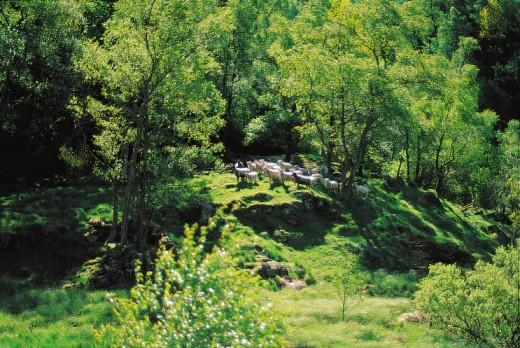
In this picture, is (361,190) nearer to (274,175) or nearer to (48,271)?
(274,175)

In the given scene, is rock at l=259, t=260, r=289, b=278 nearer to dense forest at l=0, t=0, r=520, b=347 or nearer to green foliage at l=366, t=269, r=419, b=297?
dense forest at l=0, t=0, r=520, b=347

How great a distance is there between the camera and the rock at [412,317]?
26625mm

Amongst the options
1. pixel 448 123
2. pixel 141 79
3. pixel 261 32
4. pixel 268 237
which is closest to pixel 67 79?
pixel 141 79

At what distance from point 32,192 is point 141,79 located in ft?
53.2

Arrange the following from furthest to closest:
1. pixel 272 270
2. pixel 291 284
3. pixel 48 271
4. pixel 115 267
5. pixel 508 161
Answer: pixel 508 161 → pixel 272 270 → pixel 291 284 → pixel 48 271 → pixel 115 267

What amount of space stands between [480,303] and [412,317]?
7549mm

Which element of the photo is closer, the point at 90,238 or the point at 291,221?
the point at 90,238

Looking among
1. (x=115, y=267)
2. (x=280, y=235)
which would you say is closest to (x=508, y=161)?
(x=280, y=235)

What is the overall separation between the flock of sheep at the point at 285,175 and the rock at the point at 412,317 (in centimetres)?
1914

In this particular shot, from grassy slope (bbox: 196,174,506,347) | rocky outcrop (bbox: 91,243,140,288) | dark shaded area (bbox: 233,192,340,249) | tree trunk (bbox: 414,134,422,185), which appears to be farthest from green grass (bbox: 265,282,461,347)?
tree trunk (bbox: 414,134,422,185)

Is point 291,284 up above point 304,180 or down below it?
below

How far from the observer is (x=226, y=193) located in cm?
4181

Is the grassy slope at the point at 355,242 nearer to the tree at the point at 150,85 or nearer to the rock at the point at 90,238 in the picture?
the tree at the point at 150,85

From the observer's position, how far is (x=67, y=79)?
120ft
